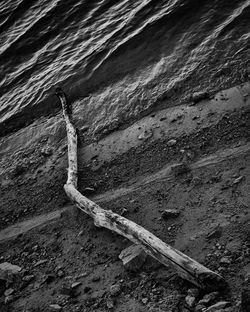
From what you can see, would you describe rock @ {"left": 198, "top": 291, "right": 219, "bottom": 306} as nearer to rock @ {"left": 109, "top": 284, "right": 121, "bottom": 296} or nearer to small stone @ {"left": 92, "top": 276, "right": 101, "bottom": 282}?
rock @ {"left": 109, "top": 284, "right": 121, "bottom": 296}

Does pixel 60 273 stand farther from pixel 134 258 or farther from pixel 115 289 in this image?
pixel 134 258

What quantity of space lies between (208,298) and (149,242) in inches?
51.5

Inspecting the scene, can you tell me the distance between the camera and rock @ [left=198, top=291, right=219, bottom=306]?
487cm

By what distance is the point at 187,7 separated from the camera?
14812mm

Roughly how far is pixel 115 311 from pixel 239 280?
6.67 feet

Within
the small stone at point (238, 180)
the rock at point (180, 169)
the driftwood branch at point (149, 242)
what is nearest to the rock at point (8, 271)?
the driftwood branch at point (149, 242)

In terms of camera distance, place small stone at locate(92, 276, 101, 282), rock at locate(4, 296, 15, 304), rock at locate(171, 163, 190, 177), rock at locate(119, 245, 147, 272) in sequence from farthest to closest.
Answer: rock at locate(171, 163, 190, 177) → rock at locate(4, 296, 15, 304) → small stone at locate(92, 276, 101, 282) → rock at locate(119, 245, 147, 272)

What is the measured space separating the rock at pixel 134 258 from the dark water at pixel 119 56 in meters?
5.39

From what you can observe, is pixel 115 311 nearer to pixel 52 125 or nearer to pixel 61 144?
pixel 61 144

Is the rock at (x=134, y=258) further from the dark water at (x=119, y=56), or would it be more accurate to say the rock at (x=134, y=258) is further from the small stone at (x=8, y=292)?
the dark water at (x=119, y=56)

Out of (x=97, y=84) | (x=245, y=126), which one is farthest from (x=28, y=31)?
(x=245, y=126)

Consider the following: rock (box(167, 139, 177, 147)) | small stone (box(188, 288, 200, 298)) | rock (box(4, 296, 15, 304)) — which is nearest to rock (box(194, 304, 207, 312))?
small stone (box(188, 288, 200, 298))

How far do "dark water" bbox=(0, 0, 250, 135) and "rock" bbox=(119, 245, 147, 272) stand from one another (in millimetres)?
5391

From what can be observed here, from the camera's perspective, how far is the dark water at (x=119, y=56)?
11312 millimetres
